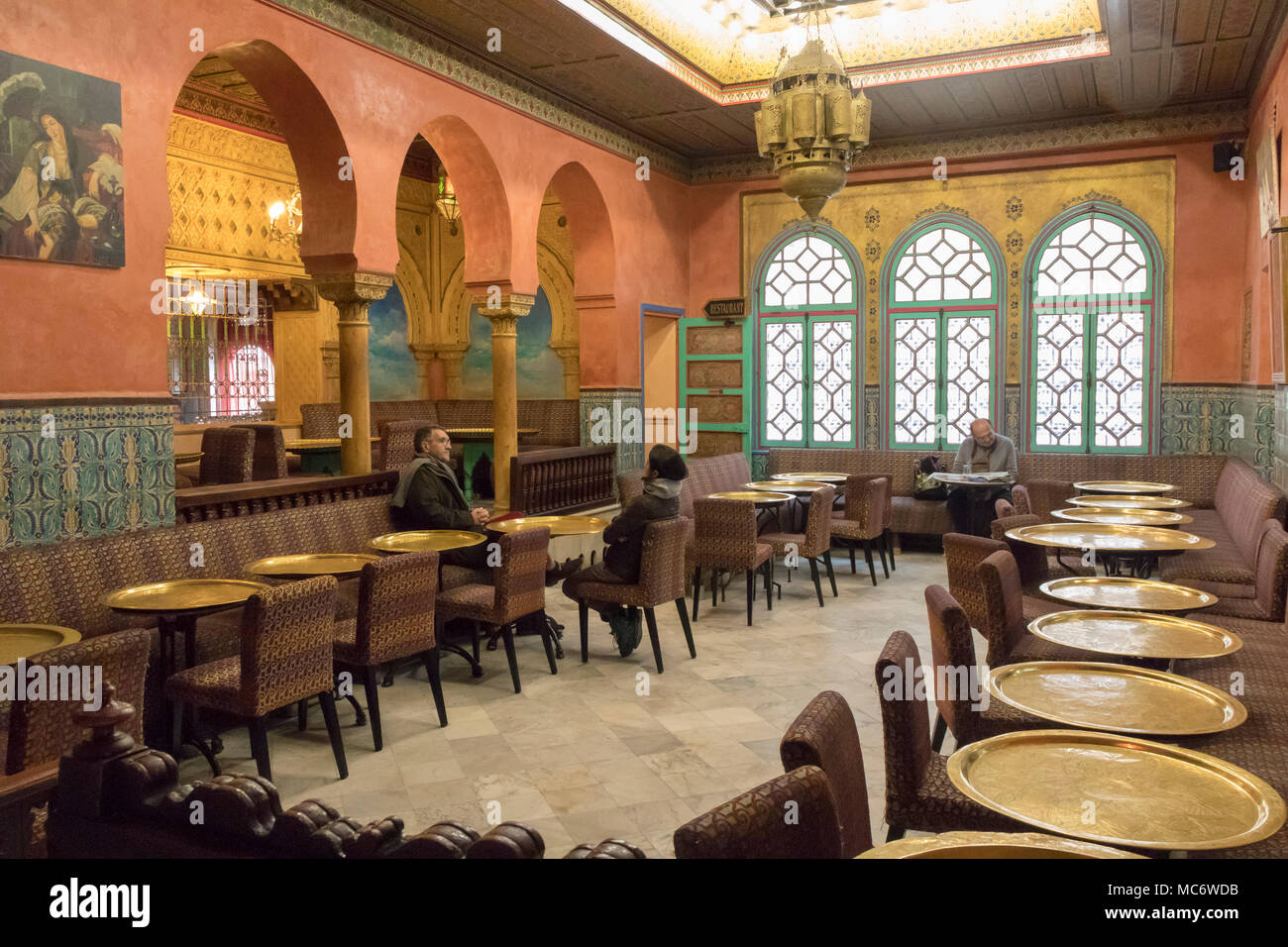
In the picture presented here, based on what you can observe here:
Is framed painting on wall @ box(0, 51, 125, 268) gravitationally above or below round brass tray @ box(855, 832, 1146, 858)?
above

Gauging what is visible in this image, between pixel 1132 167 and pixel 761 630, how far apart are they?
6729 mm

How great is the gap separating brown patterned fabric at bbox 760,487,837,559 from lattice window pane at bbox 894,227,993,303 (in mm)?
4117

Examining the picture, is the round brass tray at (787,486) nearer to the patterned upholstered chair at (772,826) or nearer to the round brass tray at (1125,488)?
the round brass tray at (1125,488)

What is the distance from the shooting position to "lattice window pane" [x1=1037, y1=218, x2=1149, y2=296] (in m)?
10.5

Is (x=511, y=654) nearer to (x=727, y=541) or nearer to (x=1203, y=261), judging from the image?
(x=727, y=541)

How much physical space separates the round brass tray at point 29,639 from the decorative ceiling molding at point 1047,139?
→ 32.1 ft

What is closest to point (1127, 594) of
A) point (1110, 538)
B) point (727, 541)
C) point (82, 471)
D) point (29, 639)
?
point (1110, 538)

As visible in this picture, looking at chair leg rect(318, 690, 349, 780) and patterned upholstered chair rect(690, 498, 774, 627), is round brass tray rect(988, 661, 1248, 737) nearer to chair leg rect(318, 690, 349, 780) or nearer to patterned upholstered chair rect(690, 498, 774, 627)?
chair leg rect(318, 690, 349, 780)

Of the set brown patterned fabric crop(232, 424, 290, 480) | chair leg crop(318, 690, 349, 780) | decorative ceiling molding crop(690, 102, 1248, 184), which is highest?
decorative ceiling molding crop(690, 102, 1248, 184)

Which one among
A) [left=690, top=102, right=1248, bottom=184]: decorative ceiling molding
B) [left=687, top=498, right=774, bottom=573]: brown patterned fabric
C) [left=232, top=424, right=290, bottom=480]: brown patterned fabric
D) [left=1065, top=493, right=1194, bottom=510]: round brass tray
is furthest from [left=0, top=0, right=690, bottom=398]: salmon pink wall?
[left=1065, top=493, right=1194, bottom=510]: round brass tray

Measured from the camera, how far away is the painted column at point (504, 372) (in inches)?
369

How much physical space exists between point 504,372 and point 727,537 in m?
3.34

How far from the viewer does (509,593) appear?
569cm
